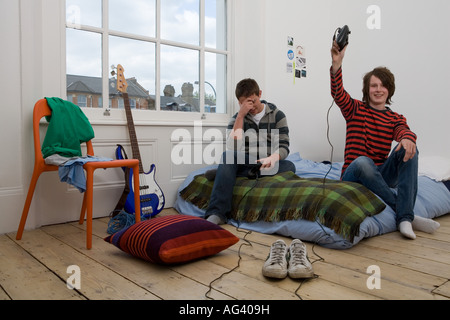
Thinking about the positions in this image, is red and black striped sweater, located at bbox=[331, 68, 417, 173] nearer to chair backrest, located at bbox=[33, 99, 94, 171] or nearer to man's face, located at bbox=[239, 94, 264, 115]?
man's face, located at bbox=[239, 94, 264, 115]

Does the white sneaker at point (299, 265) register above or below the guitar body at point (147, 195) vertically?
below

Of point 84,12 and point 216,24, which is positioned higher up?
point 216,24

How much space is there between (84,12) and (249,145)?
4.11 feet

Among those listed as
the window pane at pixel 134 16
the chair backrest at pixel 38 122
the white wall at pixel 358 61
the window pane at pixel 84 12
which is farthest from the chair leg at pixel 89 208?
the white wall at pixel 358 61

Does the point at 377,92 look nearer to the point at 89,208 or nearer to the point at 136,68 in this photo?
the point at 136,68

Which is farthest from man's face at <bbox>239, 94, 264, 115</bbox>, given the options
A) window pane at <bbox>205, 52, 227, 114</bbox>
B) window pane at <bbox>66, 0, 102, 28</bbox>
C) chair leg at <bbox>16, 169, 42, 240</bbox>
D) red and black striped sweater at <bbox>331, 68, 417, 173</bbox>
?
chair leg at <bbox>16, 169, 42, 240</bbox>

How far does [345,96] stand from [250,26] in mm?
1304

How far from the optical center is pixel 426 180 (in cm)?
241

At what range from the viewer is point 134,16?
2500mm

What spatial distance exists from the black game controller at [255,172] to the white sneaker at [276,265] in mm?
789

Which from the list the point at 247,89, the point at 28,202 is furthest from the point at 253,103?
the point at 28,202

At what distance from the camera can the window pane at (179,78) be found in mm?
2661

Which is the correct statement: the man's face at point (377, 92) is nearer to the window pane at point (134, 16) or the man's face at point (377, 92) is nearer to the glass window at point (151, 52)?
the glass window at point (151, 52)

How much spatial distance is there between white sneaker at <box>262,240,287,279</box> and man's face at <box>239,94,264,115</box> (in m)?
1.12
